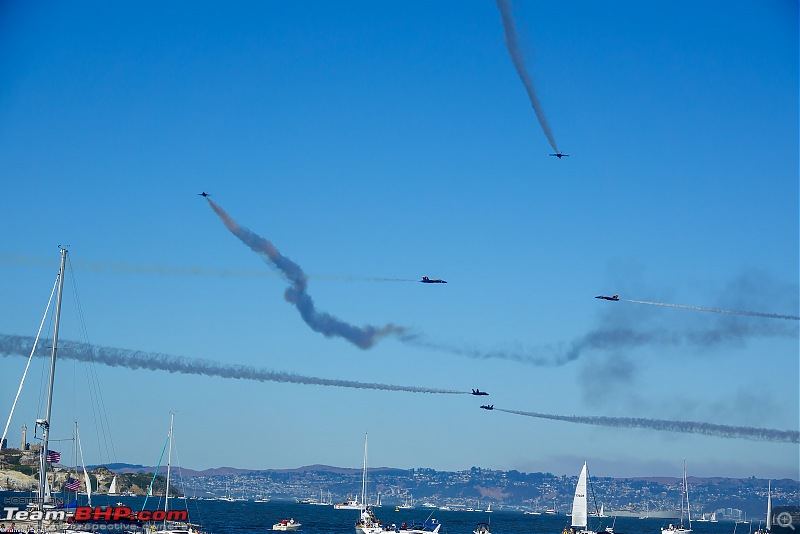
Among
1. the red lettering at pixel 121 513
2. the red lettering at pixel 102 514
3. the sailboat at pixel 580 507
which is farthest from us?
the sailboat at pixel 580 507

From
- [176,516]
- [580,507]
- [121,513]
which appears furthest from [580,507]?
[121,513]

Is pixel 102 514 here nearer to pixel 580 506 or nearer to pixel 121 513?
pixel 121 513

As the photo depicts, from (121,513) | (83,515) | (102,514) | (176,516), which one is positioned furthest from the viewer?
(176,516)

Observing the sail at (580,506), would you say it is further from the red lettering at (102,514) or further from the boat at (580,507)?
the red lettering at (102,514)

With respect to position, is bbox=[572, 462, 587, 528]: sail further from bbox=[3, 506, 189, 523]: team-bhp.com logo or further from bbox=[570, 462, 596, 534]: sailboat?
bbox=[3, 506, 189, 523]: team-bhp.com logo

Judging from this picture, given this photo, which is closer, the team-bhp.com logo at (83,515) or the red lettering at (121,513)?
the team-bhp.com logo at (83,515)

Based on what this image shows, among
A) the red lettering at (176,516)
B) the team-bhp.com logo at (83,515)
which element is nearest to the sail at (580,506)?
the red lettering at (176,516)

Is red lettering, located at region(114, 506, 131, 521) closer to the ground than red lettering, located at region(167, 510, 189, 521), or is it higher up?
higher up

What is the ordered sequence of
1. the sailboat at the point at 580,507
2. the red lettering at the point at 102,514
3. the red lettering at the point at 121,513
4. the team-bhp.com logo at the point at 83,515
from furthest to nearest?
the sailboat at the point at 580,507 < the red lettering at the point at 121,513 < the red lettering at the point at 102,514 < the team-bhp.com logo at the point at 83,515

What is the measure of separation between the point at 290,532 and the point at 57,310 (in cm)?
10170

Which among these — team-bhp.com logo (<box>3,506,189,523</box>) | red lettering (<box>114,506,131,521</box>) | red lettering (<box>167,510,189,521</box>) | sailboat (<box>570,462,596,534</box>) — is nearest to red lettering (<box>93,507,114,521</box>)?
team-bhp.com logo (<box>3,506,189,523</box>)

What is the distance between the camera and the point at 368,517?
524 feet

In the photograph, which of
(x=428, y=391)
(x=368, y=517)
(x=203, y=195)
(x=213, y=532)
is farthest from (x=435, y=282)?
(x=213, y=532)

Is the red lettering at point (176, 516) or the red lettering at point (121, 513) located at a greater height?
the red lettering at point (121, 513)
